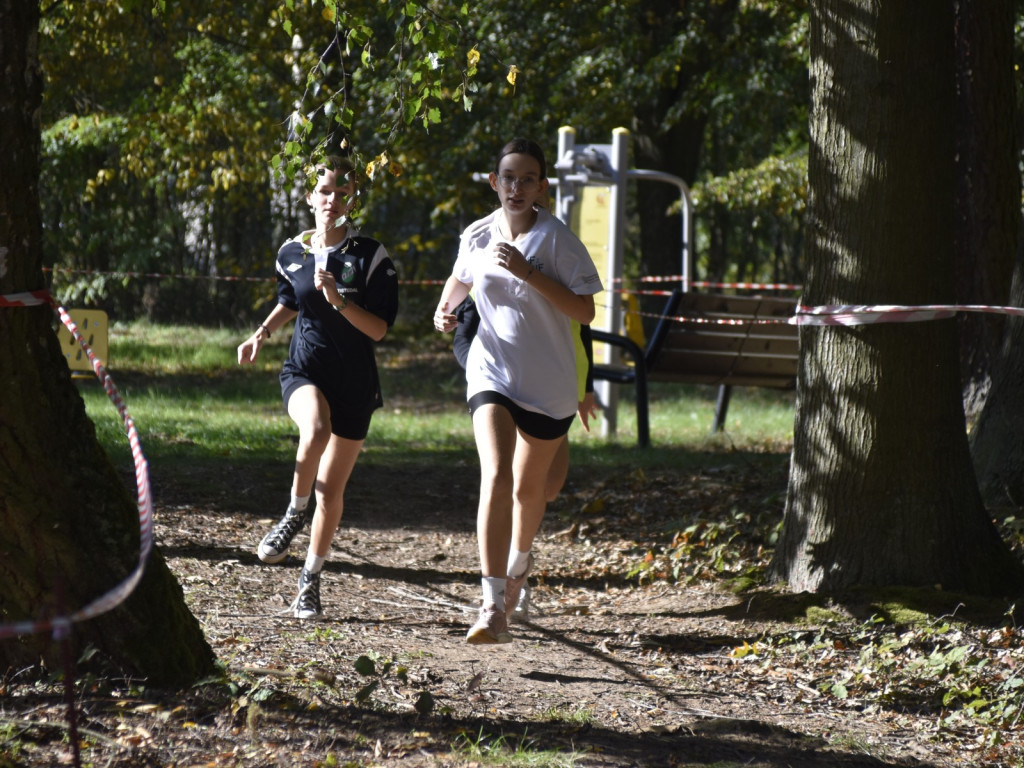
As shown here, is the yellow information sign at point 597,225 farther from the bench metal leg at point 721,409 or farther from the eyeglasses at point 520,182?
the eyeglasses at point 520,182

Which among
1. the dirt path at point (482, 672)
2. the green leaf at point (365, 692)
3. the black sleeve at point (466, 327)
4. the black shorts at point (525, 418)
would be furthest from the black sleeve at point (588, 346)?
the green leaf at point (365, 692)

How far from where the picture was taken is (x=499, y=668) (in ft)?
15.4

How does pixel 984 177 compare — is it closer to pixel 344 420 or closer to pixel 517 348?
pixel 517 348

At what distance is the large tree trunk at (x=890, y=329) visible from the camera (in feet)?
17.4

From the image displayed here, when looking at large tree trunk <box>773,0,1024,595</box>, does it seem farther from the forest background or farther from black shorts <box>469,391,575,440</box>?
the forest background

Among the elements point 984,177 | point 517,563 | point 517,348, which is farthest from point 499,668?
point 984,177

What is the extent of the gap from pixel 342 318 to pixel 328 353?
17cm

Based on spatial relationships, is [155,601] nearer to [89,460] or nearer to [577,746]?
[89,460]

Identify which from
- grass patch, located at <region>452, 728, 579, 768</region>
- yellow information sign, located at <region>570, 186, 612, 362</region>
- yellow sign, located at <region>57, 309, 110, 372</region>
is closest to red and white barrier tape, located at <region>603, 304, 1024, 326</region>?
grass patch, located at <region>452, 728, 579, 768</region>

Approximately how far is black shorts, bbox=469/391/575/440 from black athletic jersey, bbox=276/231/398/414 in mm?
720

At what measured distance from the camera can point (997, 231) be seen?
8.61 m

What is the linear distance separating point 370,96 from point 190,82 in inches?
84.8

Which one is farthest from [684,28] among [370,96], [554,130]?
[370,96]

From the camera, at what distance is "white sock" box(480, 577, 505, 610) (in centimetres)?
468
